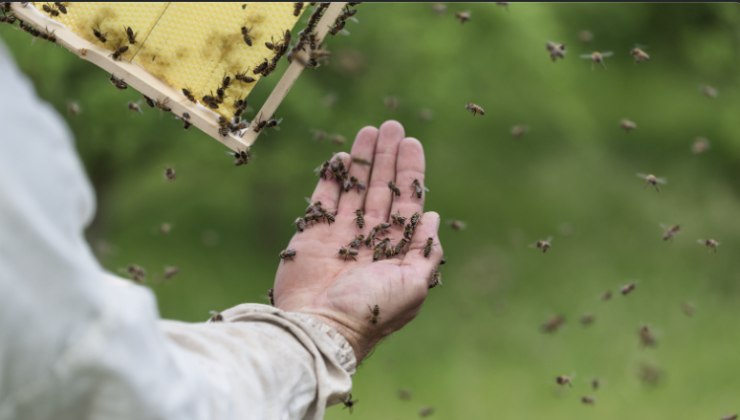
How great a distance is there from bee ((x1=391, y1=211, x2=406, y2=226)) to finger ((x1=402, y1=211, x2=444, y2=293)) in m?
0.09

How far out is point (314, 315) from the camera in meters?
4.31

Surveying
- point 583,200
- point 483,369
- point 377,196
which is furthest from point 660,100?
point 377,196

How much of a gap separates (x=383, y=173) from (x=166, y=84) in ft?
4.31

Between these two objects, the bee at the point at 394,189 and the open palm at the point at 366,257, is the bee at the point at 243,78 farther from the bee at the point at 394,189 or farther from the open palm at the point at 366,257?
the bee at the point at 394,189

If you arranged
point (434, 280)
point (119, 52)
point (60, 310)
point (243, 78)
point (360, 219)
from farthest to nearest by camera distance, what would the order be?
point (360, 219) → point (434, 280) → point (243, 78) → point (119, 52) → point (60, 310)

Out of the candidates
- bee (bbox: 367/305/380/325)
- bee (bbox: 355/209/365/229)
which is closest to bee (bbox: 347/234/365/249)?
bee (bbox: 355/209/365/229)

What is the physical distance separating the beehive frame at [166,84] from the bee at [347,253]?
718mm

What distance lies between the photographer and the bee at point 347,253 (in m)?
4.89

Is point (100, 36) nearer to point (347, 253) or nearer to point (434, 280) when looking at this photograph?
point (347, 253)

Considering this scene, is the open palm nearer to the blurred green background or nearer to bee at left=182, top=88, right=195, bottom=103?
bee at left=182, top=88, right=195, bottom=103

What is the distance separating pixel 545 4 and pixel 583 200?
5.36 metres

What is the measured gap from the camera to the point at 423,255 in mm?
4867

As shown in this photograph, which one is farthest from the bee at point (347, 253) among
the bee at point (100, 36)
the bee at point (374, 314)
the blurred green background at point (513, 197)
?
the blurred green background at point (513, 197)

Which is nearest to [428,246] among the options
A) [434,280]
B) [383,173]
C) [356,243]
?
[434,280]
